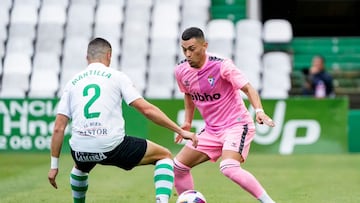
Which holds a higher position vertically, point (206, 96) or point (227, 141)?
point (206, 96)

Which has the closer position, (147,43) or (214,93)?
(214,93)

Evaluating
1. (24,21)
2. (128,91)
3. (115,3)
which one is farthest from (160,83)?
(128,91)

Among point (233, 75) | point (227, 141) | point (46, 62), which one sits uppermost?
point (233, 75)

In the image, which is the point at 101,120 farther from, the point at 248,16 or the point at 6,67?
the point at 248,16

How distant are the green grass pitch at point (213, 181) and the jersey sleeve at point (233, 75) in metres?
2.17

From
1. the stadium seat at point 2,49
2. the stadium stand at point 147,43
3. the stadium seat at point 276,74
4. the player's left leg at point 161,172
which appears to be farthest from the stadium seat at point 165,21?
the player's left leg at point 161,172

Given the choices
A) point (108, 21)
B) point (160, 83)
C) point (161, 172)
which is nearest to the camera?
point (161, 172)

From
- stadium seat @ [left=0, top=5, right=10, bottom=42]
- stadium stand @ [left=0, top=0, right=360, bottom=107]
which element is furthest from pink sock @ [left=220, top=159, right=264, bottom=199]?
stadium seat @ [left=0, top=5, right=10, bottom=42]

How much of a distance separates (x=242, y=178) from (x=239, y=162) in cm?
28

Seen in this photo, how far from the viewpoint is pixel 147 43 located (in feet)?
79.0

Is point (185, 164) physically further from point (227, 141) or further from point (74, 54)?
point (74, 54)

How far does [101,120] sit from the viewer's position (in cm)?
912

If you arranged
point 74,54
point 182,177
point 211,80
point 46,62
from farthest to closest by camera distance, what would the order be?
point 74,54 → point 46,62 → point 182,177 → point 211,80

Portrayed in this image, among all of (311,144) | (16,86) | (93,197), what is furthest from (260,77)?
(93,197)
